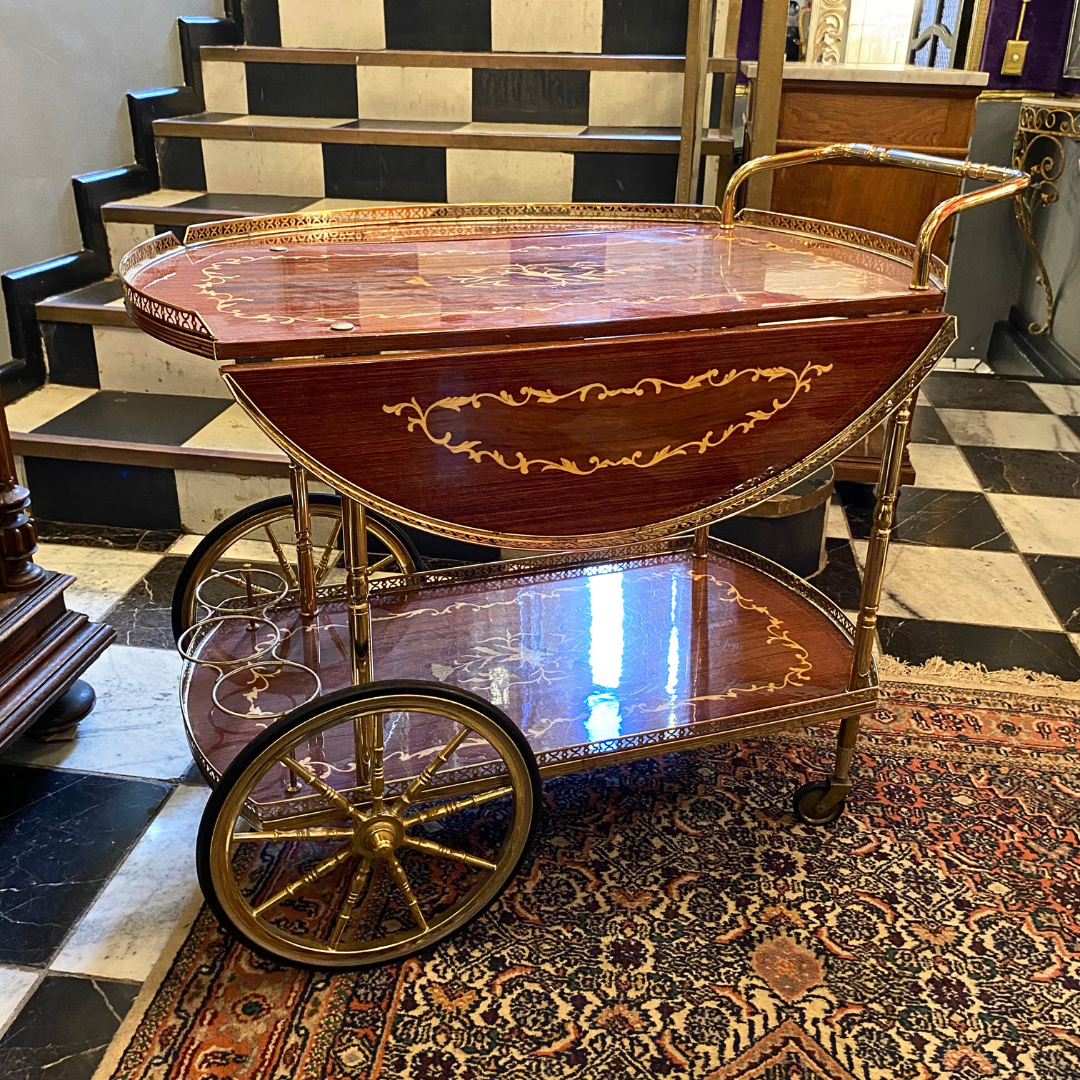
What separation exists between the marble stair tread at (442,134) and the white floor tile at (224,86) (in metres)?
0.13

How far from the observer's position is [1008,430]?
339 centimetres

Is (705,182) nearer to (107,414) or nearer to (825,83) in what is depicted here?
(825,83)

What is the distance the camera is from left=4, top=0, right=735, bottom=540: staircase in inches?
101

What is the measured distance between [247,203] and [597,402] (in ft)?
6.82

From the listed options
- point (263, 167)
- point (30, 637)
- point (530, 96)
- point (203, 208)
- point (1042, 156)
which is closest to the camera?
point (30, 637)

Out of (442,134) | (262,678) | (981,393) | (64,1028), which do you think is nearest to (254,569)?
(262,678)

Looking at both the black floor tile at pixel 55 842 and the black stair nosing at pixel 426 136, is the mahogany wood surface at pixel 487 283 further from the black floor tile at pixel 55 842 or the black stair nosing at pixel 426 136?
the black stair nosing at pixel 426 136

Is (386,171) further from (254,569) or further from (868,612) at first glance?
(868,612)

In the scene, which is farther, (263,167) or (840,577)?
(263,167)

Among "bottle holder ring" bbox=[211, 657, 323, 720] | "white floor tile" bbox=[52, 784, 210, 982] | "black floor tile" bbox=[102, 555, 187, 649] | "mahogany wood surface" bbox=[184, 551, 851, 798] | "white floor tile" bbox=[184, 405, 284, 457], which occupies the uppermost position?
"white floor tile" bbox=[184, 405, 284, 457]

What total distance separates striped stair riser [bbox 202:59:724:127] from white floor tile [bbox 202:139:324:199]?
1.00 feet

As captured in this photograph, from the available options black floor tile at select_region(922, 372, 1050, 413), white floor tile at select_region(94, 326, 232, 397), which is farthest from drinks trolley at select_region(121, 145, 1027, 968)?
black floor tile at select_region(922, 372, 1050, 413)

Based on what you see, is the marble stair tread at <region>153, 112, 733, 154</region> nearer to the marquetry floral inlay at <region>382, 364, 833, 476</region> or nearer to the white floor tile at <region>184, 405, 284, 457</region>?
the white floor tile at <region>184, 405, 284, 457</region>

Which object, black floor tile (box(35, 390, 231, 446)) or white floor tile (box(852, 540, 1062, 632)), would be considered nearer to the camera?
white floor tile (box(852, 540, 1062, 632))
